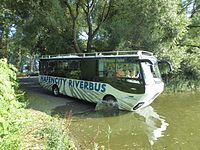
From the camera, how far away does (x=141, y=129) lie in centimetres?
1116

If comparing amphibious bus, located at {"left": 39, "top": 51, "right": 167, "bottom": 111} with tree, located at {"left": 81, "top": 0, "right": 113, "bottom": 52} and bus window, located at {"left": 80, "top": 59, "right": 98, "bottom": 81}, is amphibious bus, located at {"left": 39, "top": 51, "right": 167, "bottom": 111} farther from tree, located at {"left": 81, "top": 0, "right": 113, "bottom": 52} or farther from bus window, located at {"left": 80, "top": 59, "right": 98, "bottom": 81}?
tree, located at {"left": 81, "top": 0, "right": 113, "bottom": 52}

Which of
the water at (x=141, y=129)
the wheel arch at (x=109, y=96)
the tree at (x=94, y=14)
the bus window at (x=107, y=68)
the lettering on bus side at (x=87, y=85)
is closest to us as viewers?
the water at (x=141, y=129)

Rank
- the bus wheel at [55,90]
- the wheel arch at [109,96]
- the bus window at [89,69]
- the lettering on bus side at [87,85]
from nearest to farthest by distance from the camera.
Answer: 1. the wheel arch at [109,96]
2. the lettering on bus side at [87,85]
3. the bus window at [89,69]
4. the bus wheel at [55,90]

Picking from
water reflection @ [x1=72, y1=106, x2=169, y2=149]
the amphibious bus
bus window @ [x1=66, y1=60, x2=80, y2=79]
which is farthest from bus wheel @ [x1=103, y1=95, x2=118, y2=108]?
bus window @ [x1=66, y1=60, x2=80, y2=79]

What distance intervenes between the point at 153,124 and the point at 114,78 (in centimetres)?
296

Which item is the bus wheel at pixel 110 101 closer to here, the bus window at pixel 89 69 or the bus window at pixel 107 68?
the bus window at pixel 107 68

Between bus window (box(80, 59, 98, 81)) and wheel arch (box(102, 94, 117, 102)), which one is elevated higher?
bus window (box(80, 59, 98, 81))

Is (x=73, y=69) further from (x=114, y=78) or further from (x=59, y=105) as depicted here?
(x=114, y=78)

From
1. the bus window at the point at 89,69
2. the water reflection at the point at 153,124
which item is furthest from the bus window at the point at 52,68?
the water reflection at the point at 153,124

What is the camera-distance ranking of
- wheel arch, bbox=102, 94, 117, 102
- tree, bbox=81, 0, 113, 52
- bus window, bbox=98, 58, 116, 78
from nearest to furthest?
bus window, bbox=98, 58, 116, 78 < wheel arch, bbox=102, 94, 117, 102 < tree, bbox=81, 0, 113, 52

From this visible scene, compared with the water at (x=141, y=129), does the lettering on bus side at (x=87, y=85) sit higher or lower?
higher

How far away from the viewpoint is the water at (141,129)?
30.0 ft

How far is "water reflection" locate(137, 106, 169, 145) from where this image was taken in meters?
10.3

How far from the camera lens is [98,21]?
69.3ft
